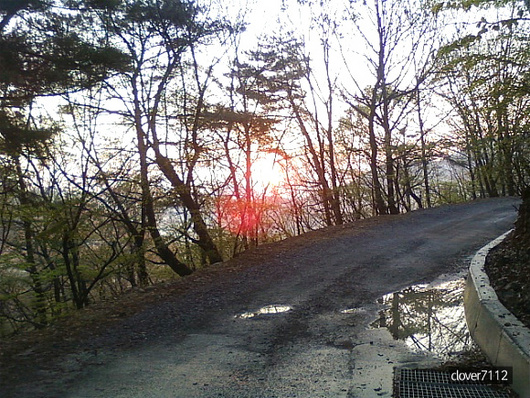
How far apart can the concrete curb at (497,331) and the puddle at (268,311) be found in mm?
2432

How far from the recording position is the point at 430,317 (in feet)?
17.2

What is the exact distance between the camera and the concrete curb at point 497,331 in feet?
10.4

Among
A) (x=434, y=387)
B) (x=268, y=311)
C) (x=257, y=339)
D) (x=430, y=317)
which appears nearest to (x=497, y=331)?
(x=434, y=387)

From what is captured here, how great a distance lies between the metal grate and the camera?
10.8 ft

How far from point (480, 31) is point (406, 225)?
7.99m

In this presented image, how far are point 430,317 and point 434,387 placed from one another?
191 centimetres

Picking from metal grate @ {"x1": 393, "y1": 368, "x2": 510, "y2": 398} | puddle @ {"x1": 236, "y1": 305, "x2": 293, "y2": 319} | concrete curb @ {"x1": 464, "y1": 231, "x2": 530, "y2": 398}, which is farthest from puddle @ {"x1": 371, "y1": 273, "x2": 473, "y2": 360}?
puddle @ {"x1": 236, "y1": 305, "x2": 293, "y2": 319}

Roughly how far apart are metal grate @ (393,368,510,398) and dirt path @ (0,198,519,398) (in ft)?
0.54

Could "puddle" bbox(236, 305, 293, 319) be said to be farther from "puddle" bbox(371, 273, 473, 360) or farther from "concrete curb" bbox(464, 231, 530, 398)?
"concrete curb" bbox(464, 231, 530, 398)

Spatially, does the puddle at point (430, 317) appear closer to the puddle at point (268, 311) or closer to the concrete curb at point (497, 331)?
the concrete curb at point (497, 331)

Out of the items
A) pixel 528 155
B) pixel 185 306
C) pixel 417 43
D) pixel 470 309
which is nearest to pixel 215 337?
pixel 185 306

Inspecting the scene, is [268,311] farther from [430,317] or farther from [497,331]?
[497,331]

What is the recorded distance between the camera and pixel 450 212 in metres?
15.9

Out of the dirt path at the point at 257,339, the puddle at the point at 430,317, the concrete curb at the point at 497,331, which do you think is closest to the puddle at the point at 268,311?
the dirt path at the point at 257,339
